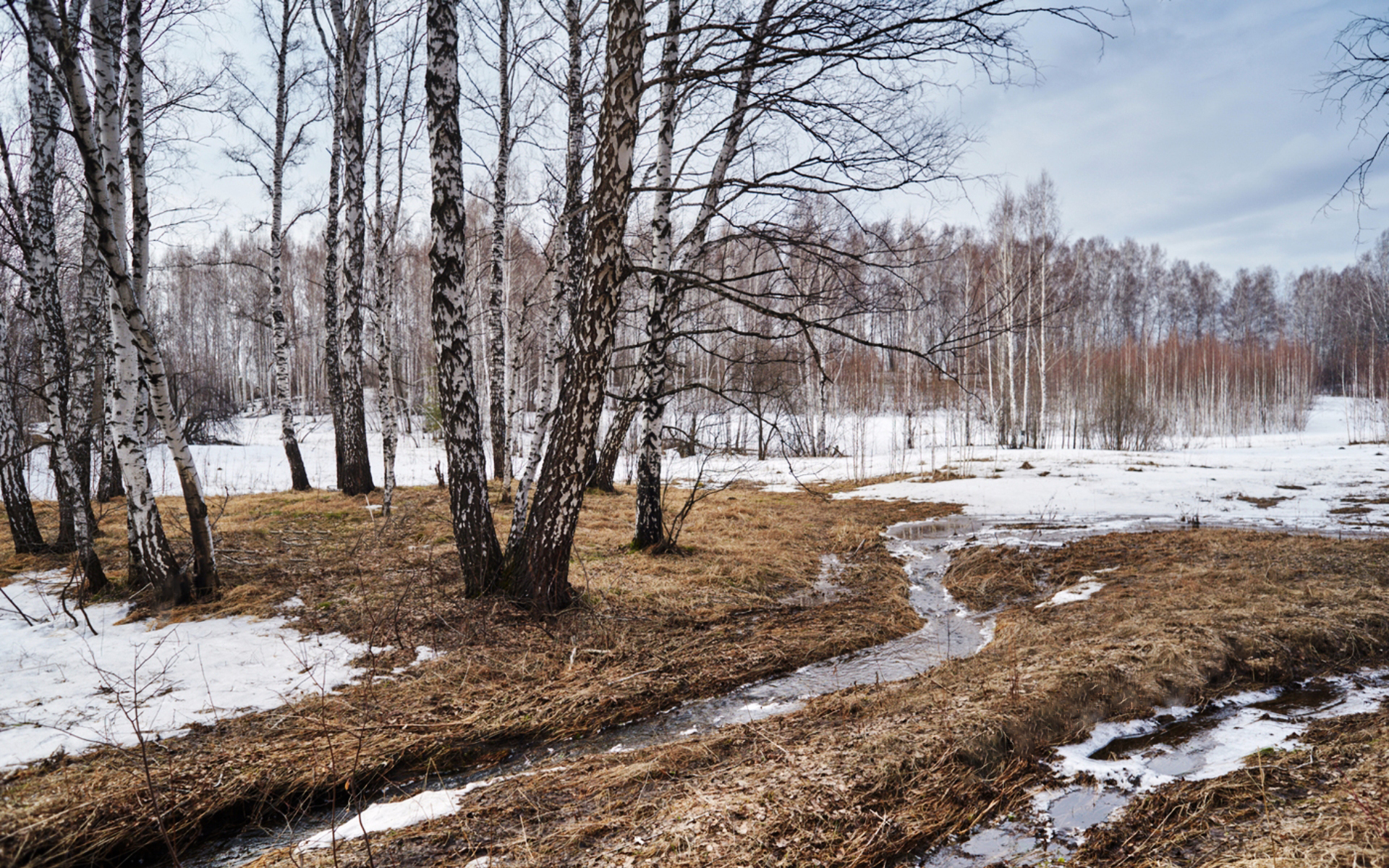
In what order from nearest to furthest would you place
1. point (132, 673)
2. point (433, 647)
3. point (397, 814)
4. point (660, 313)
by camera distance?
point (397, 814)
point (132, 673)
point (433, 647)
point (660, 313)

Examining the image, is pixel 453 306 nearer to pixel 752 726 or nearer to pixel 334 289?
pixel 752 726

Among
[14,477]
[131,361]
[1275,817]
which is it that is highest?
[131,361]

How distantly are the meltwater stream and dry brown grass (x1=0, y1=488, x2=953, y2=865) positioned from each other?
0.12 m

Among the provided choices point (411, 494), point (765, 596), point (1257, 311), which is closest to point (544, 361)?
point (765, 596)

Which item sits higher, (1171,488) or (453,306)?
(453,306)

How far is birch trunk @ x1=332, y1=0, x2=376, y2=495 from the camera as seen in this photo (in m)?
8.21

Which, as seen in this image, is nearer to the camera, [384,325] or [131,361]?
[131,361]

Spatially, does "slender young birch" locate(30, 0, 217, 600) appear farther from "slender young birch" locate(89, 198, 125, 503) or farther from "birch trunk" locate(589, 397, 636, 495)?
"birch trunk" locate(589, 397, 636, 495)

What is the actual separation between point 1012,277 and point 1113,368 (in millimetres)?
8234

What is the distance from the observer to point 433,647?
4469 mm

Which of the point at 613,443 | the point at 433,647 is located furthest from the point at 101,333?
the point at 433,647

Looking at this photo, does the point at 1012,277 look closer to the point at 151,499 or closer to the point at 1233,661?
the point at 1233,661

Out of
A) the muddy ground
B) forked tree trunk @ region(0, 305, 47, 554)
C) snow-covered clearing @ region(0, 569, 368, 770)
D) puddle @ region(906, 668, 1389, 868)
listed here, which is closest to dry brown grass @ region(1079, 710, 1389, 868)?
the muddy ground

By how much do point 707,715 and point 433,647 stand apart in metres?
2.05
